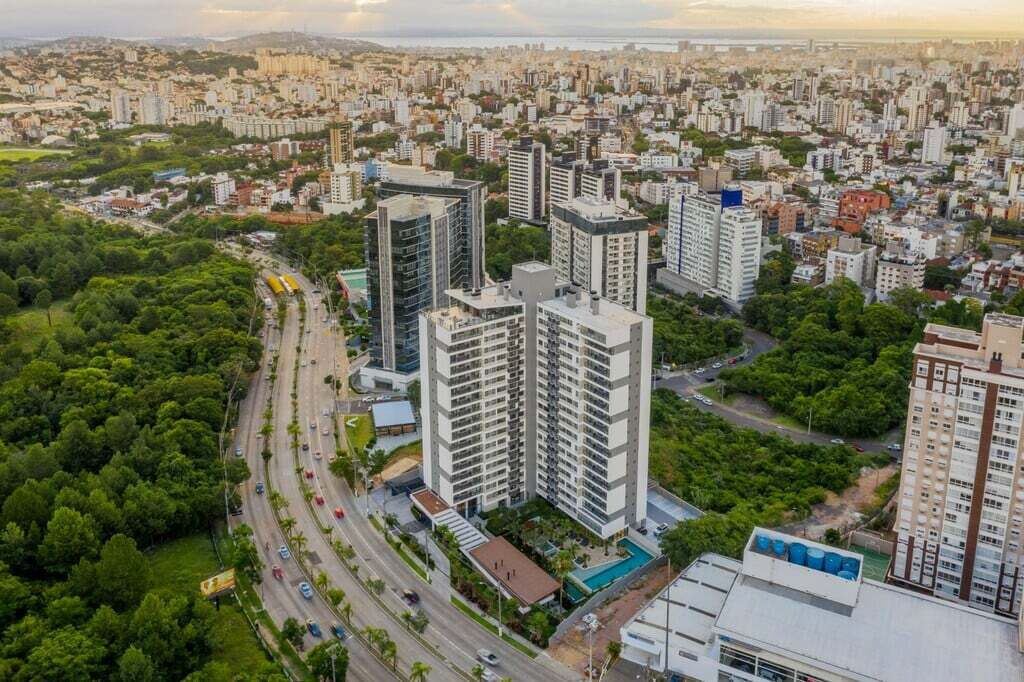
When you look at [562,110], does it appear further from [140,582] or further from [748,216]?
[140,582]

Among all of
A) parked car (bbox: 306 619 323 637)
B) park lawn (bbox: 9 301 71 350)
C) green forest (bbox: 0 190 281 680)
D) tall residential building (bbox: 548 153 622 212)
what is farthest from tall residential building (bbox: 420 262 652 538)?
tall residential building (bbox: 548 153 622 212)

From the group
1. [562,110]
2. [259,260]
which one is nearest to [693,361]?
[259,260]

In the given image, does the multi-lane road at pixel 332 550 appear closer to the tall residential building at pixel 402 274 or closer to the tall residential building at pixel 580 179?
the tall residential building at pixel 402 274

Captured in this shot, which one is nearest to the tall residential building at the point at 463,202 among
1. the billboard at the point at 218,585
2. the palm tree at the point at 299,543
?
the palm tree at the point at 299,543

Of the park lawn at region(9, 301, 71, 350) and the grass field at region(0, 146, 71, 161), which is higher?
the grass field at region(0, 146, 71, 161)

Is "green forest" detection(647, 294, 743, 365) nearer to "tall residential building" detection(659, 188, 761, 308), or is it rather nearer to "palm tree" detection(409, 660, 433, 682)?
"tall residential building" detection(659, 188, 761, 308)

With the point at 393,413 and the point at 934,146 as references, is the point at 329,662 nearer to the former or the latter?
the point at 393,413
